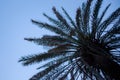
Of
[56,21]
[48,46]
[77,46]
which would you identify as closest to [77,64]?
[77,46]

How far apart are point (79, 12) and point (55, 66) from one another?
3.47m

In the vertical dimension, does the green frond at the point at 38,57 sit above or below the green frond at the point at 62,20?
below

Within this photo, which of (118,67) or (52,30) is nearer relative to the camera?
(118,67)

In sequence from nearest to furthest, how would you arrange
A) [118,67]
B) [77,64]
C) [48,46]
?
[118,67]
[77,64]
[48,46]

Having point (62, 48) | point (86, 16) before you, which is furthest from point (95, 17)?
point (62, 48)

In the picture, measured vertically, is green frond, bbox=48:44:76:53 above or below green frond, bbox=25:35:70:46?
below

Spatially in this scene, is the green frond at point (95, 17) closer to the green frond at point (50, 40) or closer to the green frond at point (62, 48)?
the green frond at point (62, 48)

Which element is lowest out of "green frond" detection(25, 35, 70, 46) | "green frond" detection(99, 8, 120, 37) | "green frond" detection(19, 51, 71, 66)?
"green frond" detection(19, 51, 71, 66)

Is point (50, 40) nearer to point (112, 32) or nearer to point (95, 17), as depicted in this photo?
point (95, 17)

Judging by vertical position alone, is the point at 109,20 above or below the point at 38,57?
above

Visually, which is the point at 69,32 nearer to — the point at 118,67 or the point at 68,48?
the point at 68,48

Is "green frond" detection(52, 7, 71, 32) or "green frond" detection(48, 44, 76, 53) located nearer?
"green frond" detection(48, 44, 76, 53)

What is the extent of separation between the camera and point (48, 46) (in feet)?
49.6

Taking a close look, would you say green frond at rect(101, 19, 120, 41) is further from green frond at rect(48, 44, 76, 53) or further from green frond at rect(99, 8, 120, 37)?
green frond at rect(48, 44, 76, 53)
